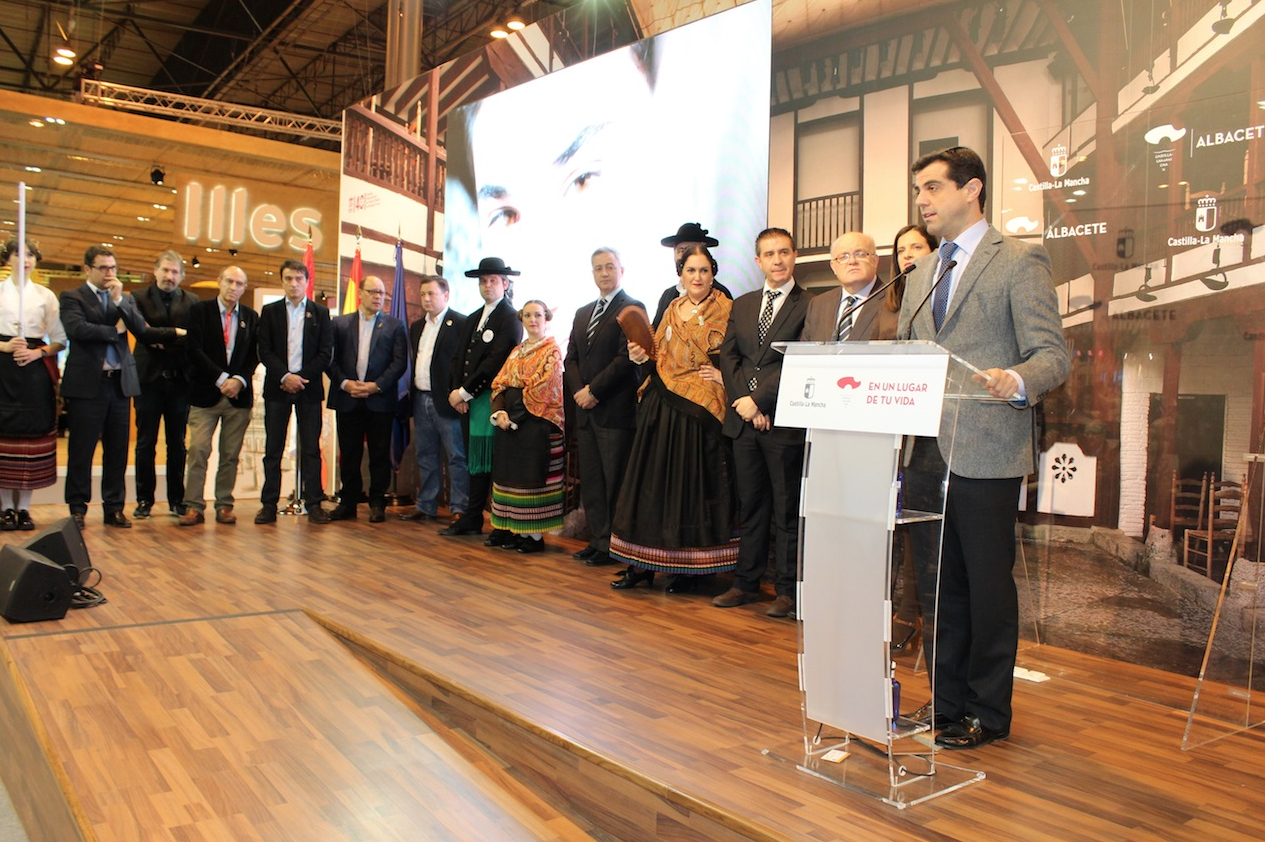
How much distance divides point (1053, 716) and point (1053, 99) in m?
2.18

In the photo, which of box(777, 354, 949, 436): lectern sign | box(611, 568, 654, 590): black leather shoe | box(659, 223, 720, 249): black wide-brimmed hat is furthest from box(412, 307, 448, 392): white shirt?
box(777, 354, 949, 436): lectern sign

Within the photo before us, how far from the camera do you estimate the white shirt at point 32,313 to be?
5250 millimetres

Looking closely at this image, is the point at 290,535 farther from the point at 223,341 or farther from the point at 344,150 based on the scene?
the point at 344,150

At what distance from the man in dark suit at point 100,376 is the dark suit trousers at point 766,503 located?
3.70m

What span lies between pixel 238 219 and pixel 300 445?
22.3 feet

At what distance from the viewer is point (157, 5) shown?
39.4 feet

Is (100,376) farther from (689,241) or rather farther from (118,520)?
(689,241)

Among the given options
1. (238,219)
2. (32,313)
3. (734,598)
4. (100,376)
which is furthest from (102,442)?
(238,219)

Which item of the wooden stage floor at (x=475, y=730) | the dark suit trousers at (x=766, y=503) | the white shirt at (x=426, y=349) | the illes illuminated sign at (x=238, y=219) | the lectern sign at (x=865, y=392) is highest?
the illes illuminated sign at (x=238, y=219)

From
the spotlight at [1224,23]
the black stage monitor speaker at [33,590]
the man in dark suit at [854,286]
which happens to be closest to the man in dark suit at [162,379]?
the black stage monitor speaker at [33,590]

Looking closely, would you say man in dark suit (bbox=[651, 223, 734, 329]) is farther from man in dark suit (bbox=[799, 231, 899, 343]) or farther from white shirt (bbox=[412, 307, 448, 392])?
white shirt (bbox=[412, 307, 448, 392])

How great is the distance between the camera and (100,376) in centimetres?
554

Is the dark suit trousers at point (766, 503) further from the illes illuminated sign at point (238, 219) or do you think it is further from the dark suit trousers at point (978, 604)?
the illes illuminated sign at point (238, 219)

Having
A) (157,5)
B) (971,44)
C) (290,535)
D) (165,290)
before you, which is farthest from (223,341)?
(157,5)
